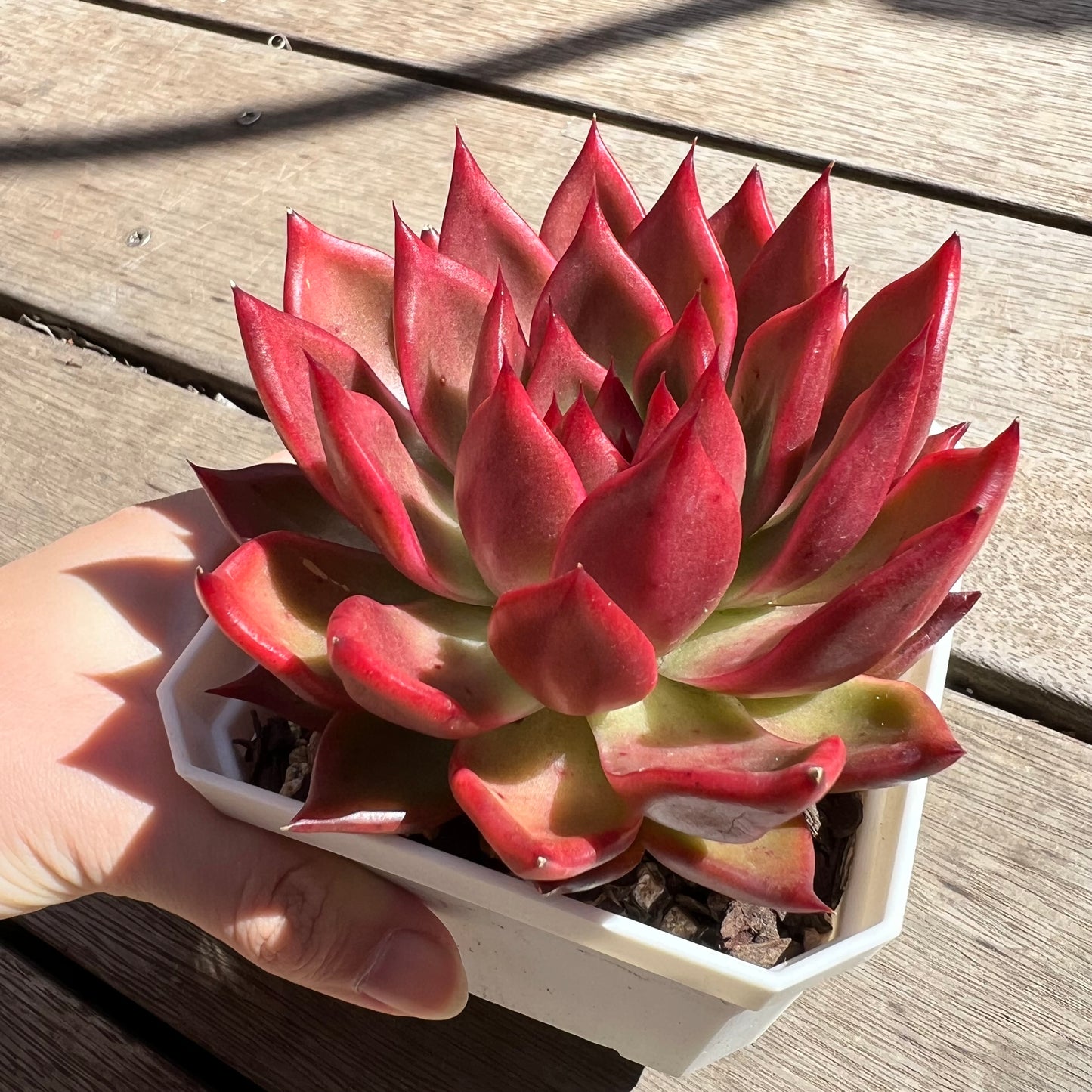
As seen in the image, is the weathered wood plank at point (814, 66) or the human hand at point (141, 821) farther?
the weathered wood plank at point (814, 66)

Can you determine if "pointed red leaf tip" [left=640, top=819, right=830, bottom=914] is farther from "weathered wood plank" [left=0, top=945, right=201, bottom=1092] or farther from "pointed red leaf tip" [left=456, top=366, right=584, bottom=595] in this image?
"weathered wood plank" [left=0, top=945, right=201, bottom=1092]

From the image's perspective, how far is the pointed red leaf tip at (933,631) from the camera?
1.37ft

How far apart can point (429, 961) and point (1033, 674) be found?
0.41 m

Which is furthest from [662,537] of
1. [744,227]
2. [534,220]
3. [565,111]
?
[565,111]

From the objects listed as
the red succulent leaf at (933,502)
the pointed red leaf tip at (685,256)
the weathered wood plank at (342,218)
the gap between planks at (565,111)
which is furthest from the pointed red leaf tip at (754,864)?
the gap between planks at (565,111)

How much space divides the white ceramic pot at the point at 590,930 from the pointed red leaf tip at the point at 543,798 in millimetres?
37

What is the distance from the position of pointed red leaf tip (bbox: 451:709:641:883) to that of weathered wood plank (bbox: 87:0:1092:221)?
2.32 ft

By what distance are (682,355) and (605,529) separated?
0.38 feet

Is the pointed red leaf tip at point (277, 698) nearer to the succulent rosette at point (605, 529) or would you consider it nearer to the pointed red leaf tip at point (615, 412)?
the succulent rosette at point (605, 529)

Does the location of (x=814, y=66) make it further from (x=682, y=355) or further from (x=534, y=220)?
(x=682, y=355)

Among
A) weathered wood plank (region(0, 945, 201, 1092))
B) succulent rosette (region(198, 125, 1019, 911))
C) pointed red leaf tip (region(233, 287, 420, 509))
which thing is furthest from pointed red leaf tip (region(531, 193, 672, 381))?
weathered wood plank (region(0, 945, 201, 1092))

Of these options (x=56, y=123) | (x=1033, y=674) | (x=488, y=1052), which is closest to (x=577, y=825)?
(x=488, y=1052)

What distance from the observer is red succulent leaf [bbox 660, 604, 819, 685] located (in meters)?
0.41

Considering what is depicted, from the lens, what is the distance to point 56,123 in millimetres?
1057
